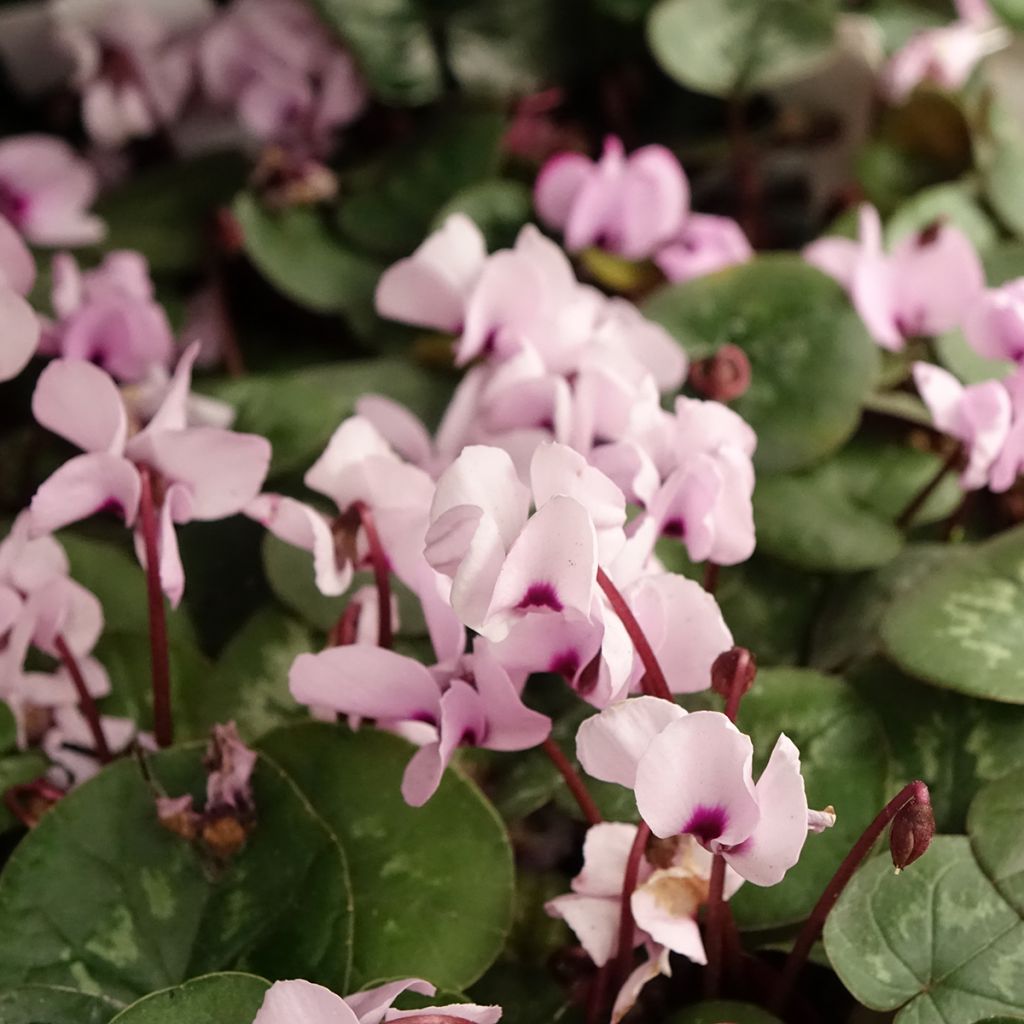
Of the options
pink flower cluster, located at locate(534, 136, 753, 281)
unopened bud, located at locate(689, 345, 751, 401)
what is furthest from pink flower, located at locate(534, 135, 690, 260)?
unopened bud, located at locate(689, 345, 751, 401)

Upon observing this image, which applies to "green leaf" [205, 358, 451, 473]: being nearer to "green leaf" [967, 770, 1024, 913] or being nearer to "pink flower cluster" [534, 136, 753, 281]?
"pink flower cluster" [534, 136, 753, 281]

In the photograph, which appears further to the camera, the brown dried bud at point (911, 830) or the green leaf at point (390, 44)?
the green leaf at point (390, 44)

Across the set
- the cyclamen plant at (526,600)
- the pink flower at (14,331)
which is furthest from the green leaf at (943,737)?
the pink flower at (14,331)

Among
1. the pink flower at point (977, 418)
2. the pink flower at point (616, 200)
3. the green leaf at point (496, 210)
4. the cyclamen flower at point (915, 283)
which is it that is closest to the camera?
the pink flower at point (977, 418)

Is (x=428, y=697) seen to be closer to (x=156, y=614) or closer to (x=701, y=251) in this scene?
(x=156, y=614)

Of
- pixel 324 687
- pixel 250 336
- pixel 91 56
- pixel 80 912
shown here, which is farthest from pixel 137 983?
pixel 91 56

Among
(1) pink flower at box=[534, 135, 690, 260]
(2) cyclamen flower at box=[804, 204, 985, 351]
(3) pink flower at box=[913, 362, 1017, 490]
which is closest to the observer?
(3) pink flower at box=[913, 362, 1017, 490]

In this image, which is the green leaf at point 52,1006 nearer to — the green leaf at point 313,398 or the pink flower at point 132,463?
the pink flower at point 132,463

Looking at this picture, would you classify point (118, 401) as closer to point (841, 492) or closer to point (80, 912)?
point (80, 912)
